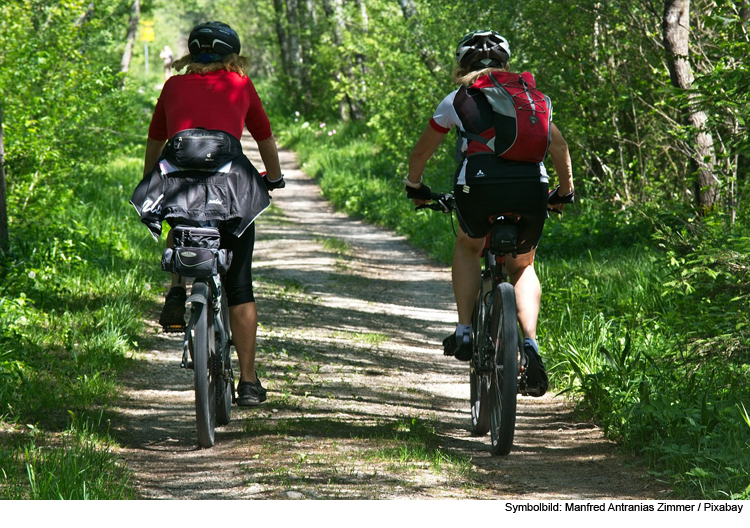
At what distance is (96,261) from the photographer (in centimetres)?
859

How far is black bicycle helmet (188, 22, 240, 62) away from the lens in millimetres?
4230

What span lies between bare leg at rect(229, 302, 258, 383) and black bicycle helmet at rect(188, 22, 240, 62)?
1.33 m

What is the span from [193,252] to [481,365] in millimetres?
1617

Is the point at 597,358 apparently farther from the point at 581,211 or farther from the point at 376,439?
the point at 581,211

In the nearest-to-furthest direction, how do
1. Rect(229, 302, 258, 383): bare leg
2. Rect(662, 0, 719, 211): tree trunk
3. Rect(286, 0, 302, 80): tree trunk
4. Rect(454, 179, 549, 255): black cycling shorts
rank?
Rect(454, 179, 549, 255): black cycling shorts → Rect(229, 302, 258, 383): bare leg → Rect(662, 0, 719, 211): tree trunk → Rect(286, 0, 302, 80): tree trunk

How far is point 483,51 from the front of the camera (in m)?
4.29

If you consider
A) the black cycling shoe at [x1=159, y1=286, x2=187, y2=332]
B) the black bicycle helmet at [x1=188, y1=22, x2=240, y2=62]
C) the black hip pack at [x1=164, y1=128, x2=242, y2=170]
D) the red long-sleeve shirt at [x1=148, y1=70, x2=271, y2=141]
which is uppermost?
the black bicycle helmet at [x1=188, y1=22, x2=240, y2=62]

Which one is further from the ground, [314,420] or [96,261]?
[96,261]

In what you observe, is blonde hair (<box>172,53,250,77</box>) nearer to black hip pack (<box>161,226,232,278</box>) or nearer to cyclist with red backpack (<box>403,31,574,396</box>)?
black hip pack (<box>161,226,232,278</box>)

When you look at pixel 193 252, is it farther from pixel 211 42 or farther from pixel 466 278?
pixel 466 278

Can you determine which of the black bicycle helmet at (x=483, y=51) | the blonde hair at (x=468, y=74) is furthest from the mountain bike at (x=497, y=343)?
the black bicycle helmet at (x=483, y=51)

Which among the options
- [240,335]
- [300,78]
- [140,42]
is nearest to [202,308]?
[240,335]

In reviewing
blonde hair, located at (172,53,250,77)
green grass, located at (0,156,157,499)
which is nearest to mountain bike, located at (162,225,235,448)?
green grass, located at (0,156,157,499)

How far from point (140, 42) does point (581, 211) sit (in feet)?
218
